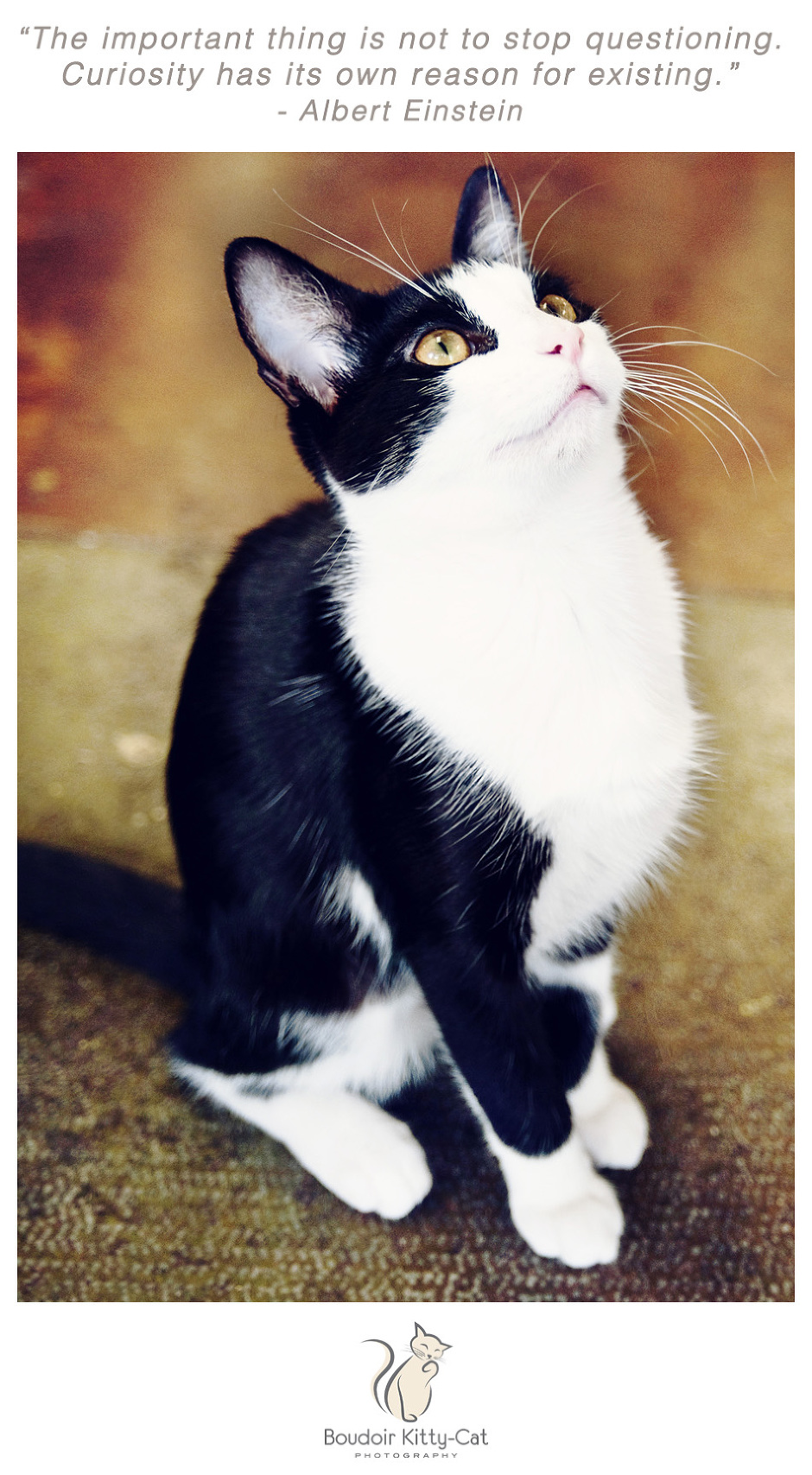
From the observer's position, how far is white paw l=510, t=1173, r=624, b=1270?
2.34 feet

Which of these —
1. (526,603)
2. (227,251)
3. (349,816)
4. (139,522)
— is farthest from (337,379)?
(139,522)

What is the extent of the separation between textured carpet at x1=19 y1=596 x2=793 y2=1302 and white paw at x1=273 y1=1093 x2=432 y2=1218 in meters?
0.02

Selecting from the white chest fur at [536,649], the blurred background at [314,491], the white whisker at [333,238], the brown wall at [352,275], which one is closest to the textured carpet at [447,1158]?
the blurred background at [314,491]

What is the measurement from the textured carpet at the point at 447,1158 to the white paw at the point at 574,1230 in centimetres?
2

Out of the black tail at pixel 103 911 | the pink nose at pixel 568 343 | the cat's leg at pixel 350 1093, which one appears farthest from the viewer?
the black tail at pixel 103 911

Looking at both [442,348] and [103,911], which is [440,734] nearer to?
[442,348]

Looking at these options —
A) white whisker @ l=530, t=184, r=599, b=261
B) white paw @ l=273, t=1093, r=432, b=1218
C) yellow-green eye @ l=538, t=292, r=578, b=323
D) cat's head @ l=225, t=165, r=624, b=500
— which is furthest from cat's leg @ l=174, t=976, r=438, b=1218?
white whisker @ l=530, t=184, r=599, b=261

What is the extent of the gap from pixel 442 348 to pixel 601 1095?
0.64 metres

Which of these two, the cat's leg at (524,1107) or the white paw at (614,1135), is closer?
the cat's leg at (524,1107)

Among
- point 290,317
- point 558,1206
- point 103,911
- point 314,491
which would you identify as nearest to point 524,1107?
point 558,1206

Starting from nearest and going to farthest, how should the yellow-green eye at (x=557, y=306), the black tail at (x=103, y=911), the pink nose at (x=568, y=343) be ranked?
the pink nose at (x=568, y=343), the yellow-green eye at (x=557, y=306), the black tail at (x=103, y=911)
